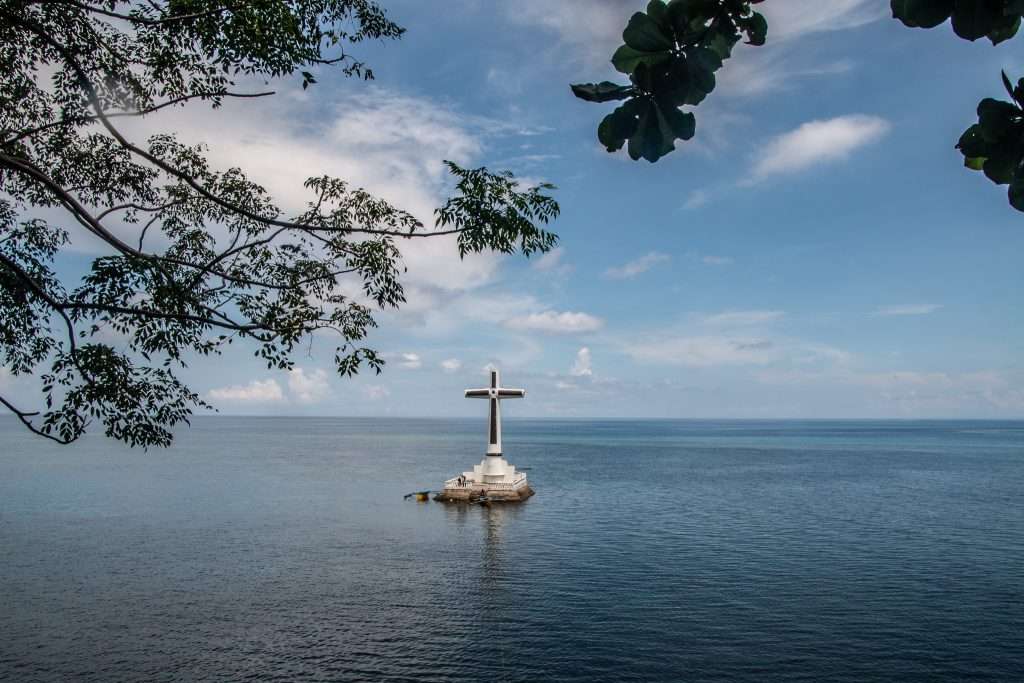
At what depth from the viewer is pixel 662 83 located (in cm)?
209

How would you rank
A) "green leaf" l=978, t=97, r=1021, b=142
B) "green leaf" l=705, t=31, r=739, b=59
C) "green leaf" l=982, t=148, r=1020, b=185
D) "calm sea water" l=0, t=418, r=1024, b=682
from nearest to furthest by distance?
"green leaf" l=978, t=97, r=1021, b=142 → "green leaf" l=982, t=148, r=1020, b=185 → "green leaf" l=705, t=31, r=739, b=59 → "calm sea water" l=0, t=418, r=1024, b=682

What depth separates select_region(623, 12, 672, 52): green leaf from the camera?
1.94 meters

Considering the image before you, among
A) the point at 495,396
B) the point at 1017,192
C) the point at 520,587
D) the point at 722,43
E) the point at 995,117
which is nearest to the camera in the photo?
the point at 995,117

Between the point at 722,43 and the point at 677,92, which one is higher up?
Result: the point at 722,43

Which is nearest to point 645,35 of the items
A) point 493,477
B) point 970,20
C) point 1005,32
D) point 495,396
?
point 970,20

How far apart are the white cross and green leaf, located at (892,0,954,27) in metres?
66.1

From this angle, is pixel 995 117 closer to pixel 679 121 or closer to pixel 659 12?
pixel 679 121

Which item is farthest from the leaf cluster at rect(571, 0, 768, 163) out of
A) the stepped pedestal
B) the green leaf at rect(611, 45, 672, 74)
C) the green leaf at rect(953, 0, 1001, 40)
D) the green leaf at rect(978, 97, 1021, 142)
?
the stepped pedestal

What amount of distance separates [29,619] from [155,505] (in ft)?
144

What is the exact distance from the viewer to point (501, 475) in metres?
74.2

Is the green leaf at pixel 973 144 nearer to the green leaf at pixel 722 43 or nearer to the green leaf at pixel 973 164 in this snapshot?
the green leaf at pixel 973 164

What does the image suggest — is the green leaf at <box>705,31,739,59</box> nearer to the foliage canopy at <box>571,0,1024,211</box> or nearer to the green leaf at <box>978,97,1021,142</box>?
the foliage canopy at <box>571,0,1024,211</box>

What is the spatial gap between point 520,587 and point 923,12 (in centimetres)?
4193

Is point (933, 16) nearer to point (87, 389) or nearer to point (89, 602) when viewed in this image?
point (87, 389)
